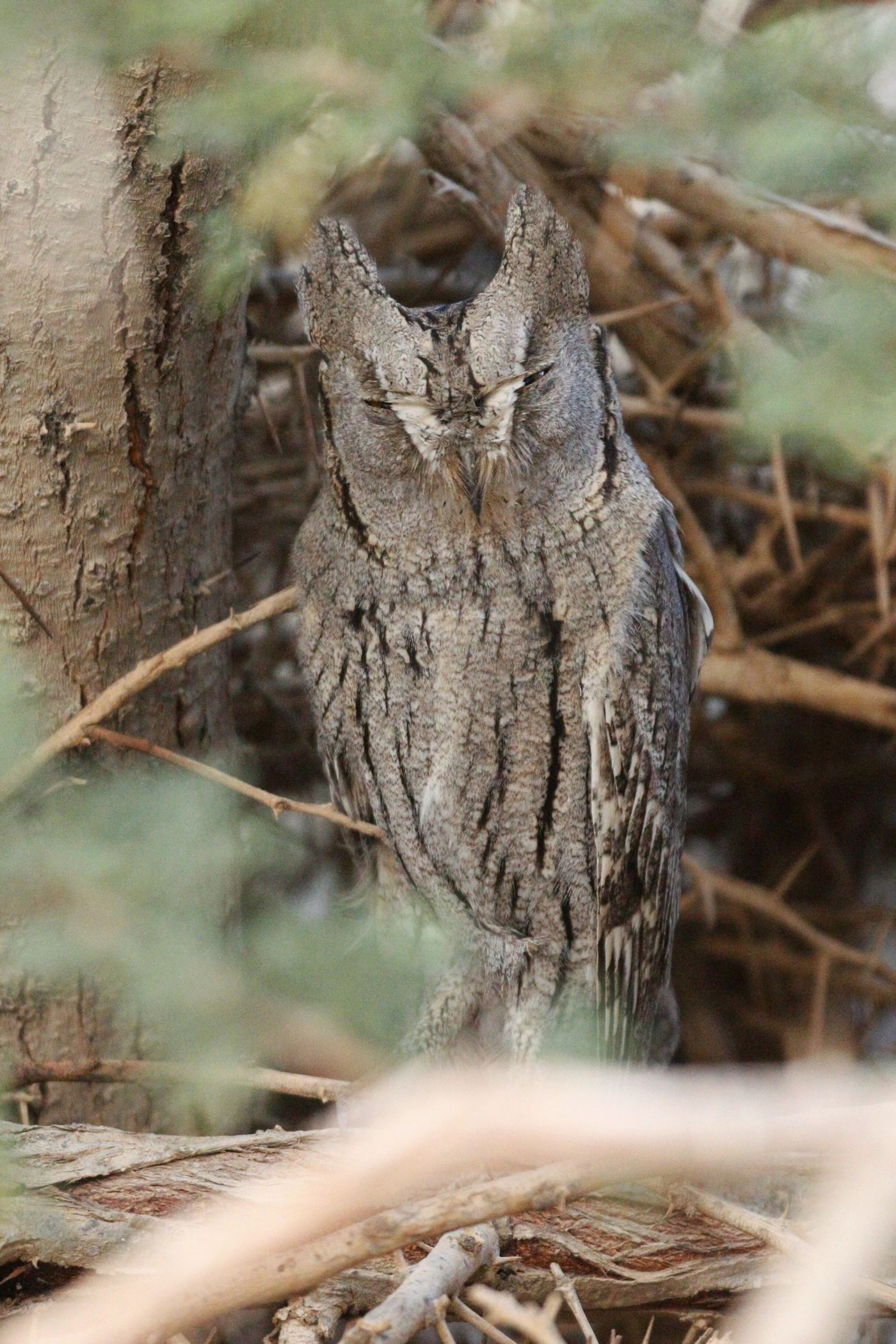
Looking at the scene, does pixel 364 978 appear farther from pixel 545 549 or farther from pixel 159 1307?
pixel 545 549

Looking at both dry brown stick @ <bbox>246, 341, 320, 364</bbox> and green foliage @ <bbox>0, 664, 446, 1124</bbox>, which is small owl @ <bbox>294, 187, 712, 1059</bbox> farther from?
green foliage @ <bbox>0, 664, 446, 1124</bbox>

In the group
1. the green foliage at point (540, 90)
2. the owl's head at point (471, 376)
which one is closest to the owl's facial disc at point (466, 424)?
the owl's head at point (471, 376)

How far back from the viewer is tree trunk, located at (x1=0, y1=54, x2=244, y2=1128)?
4.23 ft

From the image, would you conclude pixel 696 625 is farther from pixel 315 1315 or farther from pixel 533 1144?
pixel 533 1144

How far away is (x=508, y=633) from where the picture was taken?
1611 millimetres

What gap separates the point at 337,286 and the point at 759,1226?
1147 millimetres

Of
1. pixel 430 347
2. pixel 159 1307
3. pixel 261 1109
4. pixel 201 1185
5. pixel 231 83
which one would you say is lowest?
pixel 261 1109

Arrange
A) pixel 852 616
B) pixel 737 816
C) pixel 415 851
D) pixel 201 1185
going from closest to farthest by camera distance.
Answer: pixel 201 1185, pixel 415 851, pixel 852 616, pixel 737 816

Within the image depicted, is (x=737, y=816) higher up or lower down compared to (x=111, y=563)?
lower down

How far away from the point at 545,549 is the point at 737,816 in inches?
52.4

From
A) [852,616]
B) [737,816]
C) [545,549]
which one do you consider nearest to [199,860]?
[545,549]

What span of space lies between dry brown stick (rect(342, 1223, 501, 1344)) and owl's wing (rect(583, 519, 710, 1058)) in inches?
20.7

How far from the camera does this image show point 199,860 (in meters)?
1.00

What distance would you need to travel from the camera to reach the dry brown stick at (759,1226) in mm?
1201
